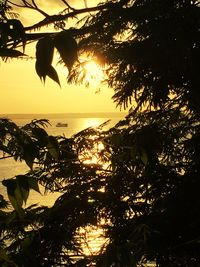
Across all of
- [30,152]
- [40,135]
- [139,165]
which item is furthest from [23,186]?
[139,165]

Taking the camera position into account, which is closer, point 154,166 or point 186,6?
point 186,6

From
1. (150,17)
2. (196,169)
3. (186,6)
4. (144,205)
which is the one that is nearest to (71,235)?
(144,205)

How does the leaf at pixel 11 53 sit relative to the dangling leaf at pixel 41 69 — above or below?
above

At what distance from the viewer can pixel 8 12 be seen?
265cm

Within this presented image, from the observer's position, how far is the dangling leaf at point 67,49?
87 cm

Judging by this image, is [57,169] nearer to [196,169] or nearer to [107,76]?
[107,76]

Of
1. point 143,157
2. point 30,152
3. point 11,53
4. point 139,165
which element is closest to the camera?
point 11,53

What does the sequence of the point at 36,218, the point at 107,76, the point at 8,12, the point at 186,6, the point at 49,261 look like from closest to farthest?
1. the point at 8,12
2. the point at 186,6
3. the point at 49,261
4. the point at 36,218
5. the point at 107,76

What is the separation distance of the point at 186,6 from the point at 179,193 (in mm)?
2606

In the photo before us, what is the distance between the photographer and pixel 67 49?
2.89 ft

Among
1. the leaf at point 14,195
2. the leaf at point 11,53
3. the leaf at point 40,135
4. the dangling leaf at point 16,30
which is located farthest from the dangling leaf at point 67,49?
the leaf at point 40,135

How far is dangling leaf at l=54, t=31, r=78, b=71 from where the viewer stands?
87 centimetres

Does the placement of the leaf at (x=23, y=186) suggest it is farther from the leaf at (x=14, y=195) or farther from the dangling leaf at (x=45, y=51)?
the dangling leaf at (x=45, y=51)

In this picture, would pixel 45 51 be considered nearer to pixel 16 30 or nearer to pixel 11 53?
pixel 11 53
